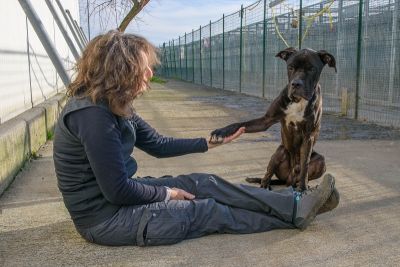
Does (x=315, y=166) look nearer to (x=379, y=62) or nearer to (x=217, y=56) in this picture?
(x=379, y=62)

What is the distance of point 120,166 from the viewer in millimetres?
2838

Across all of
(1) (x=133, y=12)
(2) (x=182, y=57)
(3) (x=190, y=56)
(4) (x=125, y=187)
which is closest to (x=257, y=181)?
(4) (x=125, y=187)

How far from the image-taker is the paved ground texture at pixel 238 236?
2.94m

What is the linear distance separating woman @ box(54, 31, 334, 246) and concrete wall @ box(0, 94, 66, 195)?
64.5 inches

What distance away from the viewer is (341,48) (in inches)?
427

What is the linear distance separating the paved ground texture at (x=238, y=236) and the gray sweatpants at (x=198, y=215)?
0.23ft

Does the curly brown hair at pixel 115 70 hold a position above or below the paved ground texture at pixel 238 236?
above

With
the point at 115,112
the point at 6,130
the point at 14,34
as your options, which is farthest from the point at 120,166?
the point at 14,34

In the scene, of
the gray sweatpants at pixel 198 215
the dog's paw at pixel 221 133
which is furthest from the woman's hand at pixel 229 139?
the gray sweatpants at pixel 198 215

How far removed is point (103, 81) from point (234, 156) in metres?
3.47

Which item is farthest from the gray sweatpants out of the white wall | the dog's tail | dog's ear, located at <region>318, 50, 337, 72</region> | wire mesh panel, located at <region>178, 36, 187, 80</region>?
wire mesh panel, located at <region>178, 36, 187, 80</region>

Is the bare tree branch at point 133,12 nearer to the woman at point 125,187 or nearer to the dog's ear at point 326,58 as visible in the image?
the dog's ear at point 326,58

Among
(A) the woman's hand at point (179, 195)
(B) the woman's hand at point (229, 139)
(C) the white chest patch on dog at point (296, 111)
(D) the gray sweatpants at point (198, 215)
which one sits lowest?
(D) the gray sweatpants at point (198, 215)

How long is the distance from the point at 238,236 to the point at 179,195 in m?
0.51
